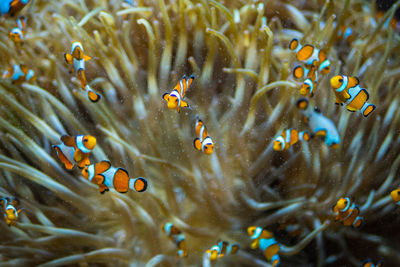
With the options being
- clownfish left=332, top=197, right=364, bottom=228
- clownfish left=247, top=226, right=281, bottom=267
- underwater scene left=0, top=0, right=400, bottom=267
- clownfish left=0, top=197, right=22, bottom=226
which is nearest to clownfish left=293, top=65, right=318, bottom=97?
underwater scene left=0, top=0, right=400, bottom=267

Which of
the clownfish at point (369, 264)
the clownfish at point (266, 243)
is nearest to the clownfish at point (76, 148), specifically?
the clownfish at point (266, 243)

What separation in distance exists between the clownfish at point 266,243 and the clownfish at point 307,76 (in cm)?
64

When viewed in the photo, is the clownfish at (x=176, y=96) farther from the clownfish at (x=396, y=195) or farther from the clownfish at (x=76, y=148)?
the clownfish at (x=396, y=195)

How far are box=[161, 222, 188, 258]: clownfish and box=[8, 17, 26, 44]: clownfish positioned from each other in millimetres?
1324

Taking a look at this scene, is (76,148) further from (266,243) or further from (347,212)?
(347,212)

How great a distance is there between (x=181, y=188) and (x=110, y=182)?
391 mm

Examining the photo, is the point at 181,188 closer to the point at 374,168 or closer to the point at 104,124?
the point at 104,124

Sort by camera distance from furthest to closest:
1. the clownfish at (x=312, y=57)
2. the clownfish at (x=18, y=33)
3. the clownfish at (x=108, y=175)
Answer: the clownfish at (x=18, y=33)
the clownfish at (x=312, y=57)
the clownfish at (x=108, y=175)

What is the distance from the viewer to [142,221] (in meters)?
1.45

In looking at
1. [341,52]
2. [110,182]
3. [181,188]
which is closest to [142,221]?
[181,188]

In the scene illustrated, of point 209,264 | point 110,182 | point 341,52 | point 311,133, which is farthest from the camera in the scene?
point 341,52

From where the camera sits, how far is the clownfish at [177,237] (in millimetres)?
1389

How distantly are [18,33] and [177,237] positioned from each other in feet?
4.62

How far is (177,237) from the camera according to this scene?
1398 millimetres
